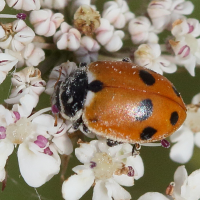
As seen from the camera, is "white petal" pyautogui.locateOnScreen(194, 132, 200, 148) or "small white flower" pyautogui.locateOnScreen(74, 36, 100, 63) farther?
"white petal" pyautogui.locateOnScreen(194, 132, 200, 148)

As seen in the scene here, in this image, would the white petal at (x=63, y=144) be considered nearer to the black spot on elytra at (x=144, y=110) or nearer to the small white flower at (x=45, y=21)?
the black spot on elytra at (x=144, y=110)

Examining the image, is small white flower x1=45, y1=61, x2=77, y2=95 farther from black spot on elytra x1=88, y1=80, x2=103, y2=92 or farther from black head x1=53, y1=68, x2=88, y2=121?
black spot on elytra x1=88, y1=80, x2=103, y2=92

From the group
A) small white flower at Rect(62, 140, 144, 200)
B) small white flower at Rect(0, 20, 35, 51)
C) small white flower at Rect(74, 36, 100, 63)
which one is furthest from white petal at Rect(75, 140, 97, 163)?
small white flower at Rect(0, 20, 35, 51)

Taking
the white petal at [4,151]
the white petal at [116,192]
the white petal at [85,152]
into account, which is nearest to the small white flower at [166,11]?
the white petal at [85,152]

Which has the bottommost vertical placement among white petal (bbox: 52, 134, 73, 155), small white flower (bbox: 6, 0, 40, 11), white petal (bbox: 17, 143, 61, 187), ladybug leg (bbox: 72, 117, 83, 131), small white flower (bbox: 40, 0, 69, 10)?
white petal (bbox: 17, 143, 61, 187)

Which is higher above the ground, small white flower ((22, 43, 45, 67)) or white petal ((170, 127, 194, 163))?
small white flower ((22, 43, 45, 67))

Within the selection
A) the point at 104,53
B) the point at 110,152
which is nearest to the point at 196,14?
the point at 104,53
